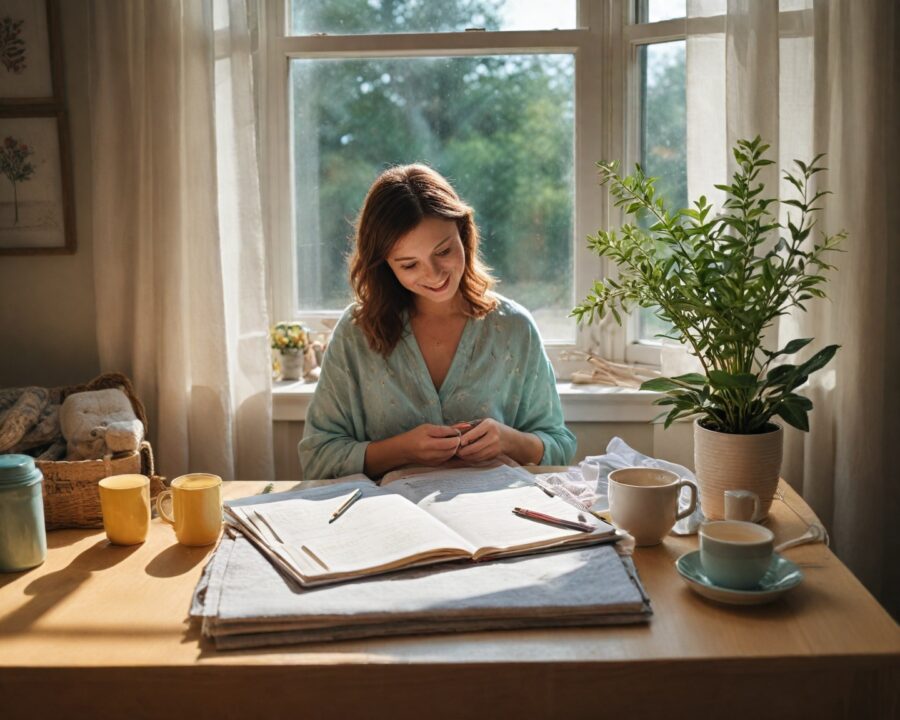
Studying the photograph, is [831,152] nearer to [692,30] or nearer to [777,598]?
[692,30]

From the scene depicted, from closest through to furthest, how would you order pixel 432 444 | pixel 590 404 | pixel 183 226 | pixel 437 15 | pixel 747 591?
pixel 747 591
pixel 432 444
pixel 183 226
pixel 590 404
pixel 437 15

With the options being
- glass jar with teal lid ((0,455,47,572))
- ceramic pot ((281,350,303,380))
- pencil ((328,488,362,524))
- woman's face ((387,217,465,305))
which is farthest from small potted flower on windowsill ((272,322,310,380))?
glass jar with teal lid ((0,455,47,572))

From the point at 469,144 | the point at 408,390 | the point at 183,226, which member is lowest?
the point at 408,390

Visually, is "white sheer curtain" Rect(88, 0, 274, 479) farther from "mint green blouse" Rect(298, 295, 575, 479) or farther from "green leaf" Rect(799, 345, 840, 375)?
"green leaf" Rect(799, 345, 840, 375)

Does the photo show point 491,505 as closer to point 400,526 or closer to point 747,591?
point 400,526

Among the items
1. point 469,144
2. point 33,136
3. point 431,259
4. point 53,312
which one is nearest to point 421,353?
point 431,259

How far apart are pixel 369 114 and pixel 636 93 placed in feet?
2.51

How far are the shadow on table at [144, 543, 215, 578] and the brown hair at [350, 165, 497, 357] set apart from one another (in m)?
0.70

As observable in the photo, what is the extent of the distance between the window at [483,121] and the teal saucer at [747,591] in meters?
1.39

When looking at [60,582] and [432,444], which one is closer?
[60,582]

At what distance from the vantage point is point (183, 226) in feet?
7.50

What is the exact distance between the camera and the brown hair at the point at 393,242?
1873 mm

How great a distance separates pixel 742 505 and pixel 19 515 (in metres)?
1.08

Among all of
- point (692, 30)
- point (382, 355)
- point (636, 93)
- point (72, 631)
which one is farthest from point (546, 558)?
point (636, 93)
